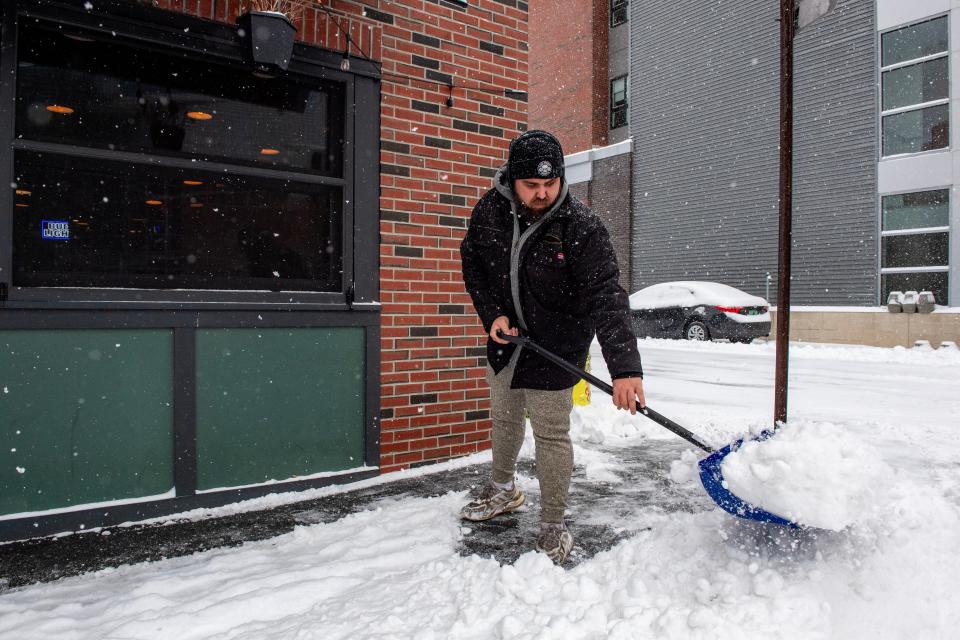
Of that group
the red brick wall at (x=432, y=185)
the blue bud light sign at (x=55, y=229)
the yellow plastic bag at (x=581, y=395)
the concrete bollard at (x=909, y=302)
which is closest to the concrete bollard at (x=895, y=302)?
the concrete bollard at (x=909, y=302)

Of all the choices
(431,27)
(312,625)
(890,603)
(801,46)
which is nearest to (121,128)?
(431,27)

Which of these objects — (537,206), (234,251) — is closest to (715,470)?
(537,206)

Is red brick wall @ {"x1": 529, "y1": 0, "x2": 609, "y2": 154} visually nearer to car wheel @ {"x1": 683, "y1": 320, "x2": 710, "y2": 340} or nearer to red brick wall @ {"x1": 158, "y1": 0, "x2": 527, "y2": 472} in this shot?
car wheel @ {"x1": 683, "y1": 320, "x2": 710, "y2": 340}

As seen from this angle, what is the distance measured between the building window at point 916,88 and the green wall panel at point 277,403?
1431cm

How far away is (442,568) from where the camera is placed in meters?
A: 2.83

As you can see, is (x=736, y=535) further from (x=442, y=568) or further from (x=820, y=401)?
(x=820, y=401)

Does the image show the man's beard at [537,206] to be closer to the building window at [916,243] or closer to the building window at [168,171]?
the building window at [168,171]

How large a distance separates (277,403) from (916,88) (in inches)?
600

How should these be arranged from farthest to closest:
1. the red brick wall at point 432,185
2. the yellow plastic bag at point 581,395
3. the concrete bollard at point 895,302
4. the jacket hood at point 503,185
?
1. the concrete bollard at point 895,302
2. the yellow plastic bag at point 581,395
3. the red brick wall at point 432,185
4. the jacket hood at point 503,185

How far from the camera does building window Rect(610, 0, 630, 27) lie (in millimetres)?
21750

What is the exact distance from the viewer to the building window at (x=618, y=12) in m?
21.8

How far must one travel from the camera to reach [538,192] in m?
3.02

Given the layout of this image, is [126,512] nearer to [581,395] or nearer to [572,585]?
[572,585]

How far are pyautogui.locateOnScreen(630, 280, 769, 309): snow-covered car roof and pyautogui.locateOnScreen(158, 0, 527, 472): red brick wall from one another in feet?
37.1
